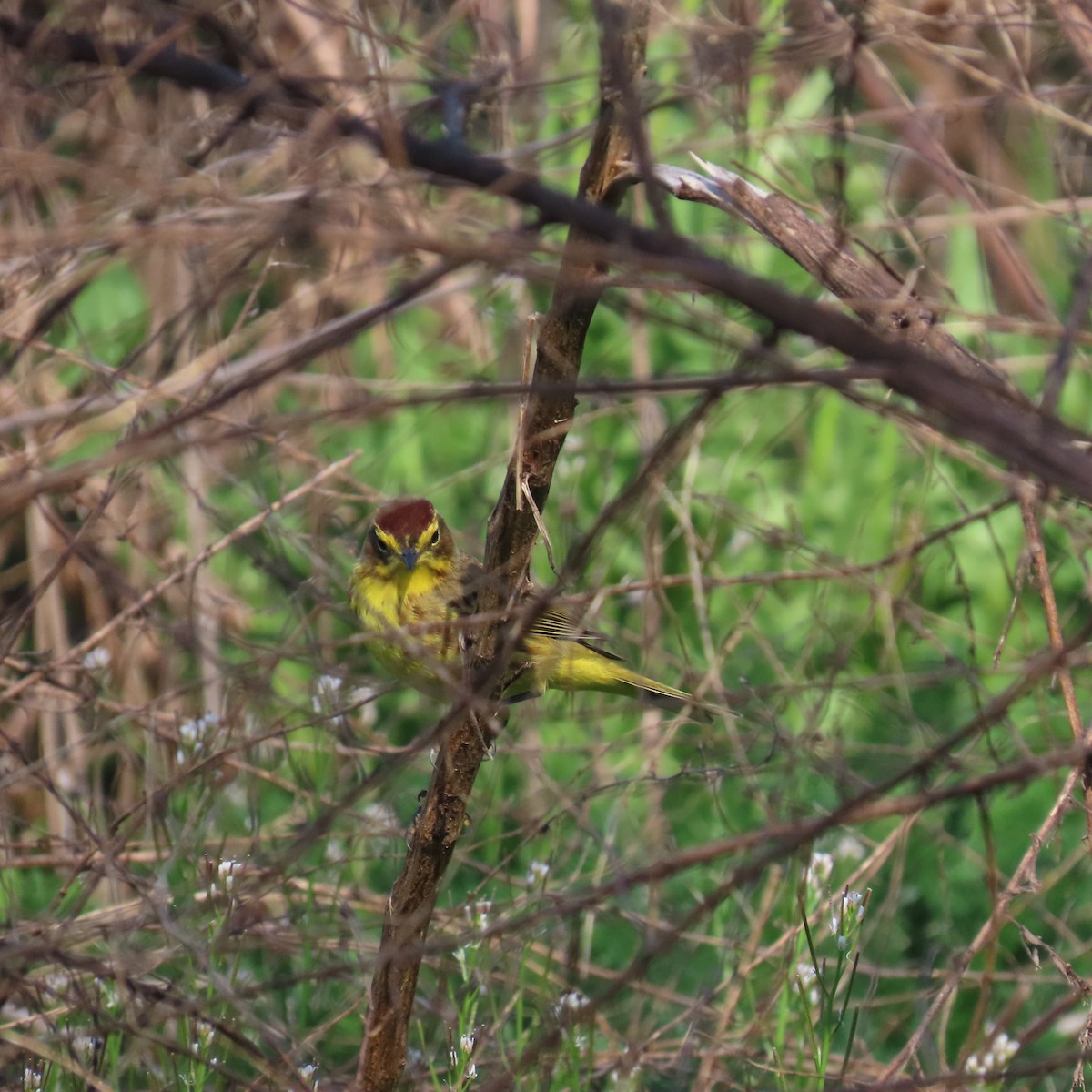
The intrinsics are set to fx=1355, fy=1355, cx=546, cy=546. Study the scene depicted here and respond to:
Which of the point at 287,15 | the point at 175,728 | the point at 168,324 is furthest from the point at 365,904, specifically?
the point at 287,15

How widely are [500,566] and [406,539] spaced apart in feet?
5.87

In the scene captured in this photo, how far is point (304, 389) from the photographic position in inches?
272

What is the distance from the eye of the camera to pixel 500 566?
258cm

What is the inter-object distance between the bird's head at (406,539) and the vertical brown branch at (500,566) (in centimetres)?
138

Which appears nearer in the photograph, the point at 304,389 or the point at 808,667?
the point at 808,667

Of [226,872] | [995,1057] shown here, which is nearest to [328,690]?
[226,872]

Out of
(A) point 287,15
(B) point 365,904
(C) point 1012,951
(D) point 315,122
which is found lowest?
(C) point 1012,951

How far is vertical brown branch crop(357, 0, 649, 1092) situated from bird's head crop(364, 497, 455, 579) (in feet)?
4.53

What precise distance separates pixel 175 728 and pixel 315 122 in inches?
82.4

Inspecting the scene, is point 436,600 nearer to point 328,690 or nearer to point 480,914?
point 328,690

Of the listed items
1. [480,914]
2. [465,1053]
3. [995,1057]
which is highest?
[465,1053]

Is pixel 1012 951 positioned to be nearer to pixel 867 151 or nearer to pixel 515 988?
pixel 515 988

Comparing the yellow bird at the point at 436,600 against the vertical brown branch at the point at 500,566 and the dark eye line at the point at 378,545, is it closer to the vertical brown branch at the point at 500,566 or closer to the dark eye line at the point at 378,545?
the dark eye line at the point at 378,545

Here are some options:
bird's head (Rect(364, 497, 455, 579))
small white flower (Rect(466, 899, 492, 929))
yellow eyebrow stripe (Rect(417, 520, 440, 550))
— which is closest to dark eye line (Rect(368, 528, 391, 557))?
bird's head (Rect(364, 497, 455, 579))
